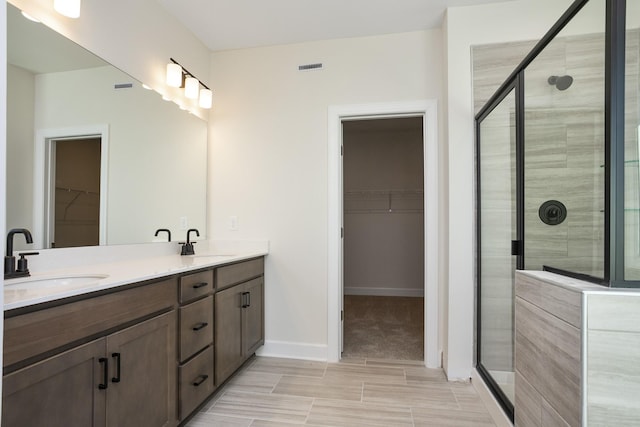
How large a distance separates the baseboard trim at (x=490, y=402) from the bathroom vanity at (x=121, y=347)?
1.61 m

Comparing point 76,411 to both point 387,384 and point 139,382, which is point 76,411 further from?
point 387,384

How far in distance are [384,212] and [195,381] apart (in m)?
3.95

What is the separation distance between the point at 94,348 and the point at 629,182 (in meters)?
1.86

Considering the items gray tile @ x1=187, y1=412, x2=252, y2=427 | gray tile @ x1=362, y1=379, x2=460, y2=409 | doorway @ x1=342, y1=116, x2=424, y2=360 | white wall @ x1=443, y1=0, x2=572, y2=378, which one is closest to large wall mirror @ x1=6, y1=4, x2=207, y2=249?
gray tile @ x1=187, y1=412, x2=252, y2=427

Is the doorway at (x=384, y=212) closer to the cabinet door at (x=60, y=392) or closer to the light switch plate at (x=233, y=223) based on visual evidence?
the light switch plate at (x=233, y=223)

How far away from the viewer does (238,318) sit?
233 cm

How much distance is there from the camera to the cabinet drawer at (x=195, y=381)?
1685 millimetres

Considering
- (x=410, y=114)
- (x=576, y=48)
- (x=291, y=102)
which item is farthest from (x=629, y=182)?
(x=291, y=102)

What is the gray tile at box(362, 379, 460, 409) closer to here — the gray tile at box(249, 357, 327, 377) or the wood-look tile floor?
the wood-look tile floor

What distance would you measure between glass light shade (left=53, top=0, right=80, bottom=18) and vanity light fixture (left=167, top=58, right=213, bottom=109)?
2.53 feet

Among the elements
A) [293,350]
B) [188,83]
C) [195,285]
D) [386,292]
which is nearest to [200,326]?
[195,285]

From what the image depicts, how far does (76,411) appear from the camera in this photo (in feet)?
3.68

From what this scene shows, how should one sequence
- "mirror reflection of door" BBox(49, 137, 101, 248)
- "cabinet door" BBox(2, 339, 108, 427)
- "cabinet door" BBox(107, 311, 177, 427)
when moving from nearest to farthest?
"cabinet door" BBox(2, 339, 108, 427), "cabinet door" BBox(107, 311, 177, 427), "mirror reflection of door" BBox(49, 137, 101, 248)

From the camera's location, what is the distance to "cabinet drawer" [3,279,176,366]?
0.94 m
